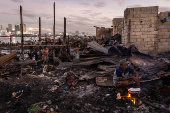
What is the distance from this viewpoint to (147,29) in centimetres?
873

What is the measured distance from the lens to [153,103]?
3980 mm

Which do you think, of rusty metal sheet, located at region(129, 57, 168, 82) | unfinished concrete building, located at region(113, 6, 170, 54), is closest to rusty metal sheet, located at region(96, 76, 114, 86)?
rusty metal sheet, located at region(129, 57, 168, 82)

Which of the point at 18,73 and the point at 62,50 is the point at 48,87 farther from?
the point at 62,50

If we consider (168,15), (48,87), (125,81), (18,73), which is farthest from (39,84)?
(168,15)

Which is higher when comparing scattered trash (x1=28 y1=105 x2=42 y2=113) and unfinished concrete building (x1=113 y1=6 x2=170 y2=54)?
unfinished concrete building (x1=113 y1=6 x2=170 y2=54)

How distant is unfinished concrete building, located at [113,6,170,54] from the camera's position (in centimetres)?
859

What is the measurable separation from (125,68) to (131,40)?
213 inches

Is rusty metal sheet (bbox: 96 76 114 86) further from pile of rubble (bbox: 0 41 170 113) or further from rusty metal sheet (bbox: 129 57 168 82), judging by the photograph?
rusty metal sheet (bbox: 129 57 168 82)

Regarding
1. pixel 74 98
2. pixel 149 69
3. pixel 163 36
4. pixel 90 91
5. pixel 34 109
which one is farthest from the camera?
pixel 163 36

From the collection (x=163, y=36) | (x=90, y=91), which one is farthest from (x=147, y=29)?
(x=90, y=91)

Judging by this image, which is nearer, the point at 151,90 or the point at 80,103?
the point at 80,103

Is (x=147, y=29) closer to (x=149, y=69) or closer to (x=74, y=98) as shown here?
(x=149, y=69)

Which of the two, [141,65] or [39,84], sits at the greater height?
[141,65]

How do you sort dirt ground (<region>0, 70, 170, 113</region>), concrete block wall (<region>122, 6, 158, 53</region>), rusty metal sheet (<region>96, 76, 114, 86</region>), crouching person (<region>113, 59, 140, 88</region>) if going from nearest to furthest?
1. dirt ground (<region>0, 70, 170, 113</region>)
2. crouching person (<region>113, 59, 140, 88</region>)
3. rusty metal sheet (<region>96, 76, 114, 86</region>)
4. concrete block wall (<region>122, 6, 158, 53</region>)
